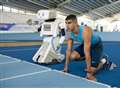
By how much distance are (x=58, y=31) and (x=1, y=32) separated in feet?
44.2

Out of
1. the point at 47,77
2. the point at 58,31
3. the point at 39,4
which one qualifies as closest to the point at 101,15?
the point at 39,4

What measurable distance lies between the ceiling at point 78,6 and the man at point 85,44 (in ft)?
84.3

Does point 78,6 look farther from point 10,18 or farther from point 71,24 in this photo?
point 71,24

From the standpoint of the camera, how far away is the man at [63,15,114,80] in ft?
13.1

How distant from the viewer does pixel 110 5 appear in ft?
138

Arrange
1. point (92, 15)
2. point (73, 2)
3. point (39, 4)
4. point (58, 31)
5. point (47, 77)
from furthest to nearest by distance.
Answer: point (92, 15) → point (73, 2) → point (39, 4) → point (58, 31) → point (47, 77)

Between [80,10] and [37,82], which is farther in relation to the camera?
[80,10]

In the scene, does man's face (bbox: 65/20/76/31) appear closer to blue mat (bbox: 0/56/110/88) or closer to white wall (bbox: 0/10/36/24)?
blue mat (bbox: 0/56/110/88)

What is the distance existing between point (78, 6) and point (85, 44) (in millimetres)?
36479

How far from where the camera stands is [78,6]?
3997 cm

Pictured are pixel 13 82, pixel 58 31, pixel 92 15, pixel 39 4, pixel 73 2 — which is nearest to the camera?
pixel 13 82

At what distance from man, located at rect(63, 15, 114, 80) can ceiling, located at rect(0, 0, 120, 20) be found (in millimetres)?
25703

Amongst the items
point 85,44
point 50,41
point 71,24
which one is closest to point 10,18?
point 50,41

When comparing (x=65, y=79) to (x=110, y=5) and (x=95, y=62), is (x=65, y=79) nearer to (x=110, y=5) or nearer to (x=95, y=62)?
(x=95, y=62)
